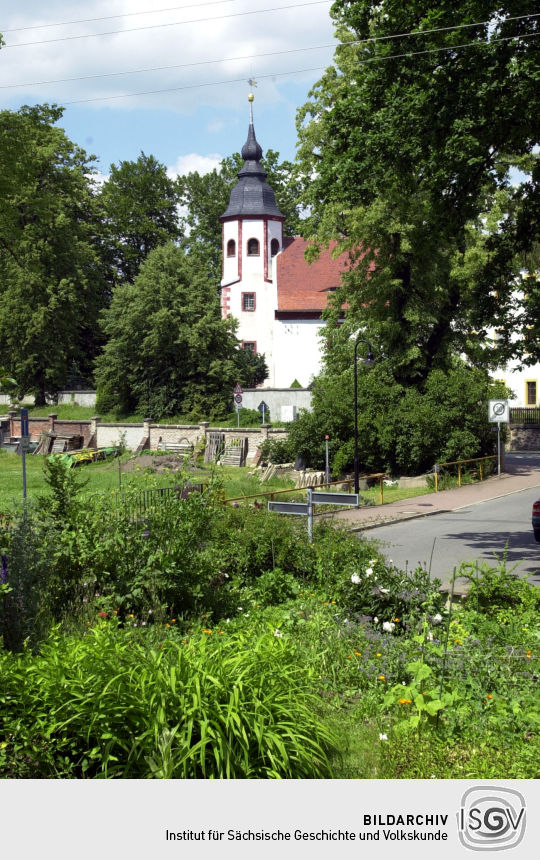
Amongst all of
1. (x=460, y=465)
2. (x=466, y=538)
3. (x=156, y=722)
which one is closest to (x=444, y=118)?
(x=466, y=538)

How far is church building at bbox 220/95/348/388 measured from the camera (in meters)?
64.4

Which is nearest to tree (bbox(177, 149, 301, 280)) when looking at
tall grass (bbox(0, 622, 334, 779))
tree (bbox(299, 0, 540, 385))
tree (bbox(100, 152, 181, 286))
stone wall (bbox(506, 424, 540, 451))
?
tree (bbox(100, 152, 181, 286))

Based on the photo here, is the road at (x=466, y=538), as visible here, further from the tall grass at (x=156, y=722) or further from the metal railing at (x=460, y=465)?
the tall grass at (x=156, y=722)

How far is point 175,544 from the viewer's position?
8.94 metres

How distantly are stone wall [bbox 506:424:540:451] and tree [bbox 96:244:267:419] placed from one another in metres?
15.8

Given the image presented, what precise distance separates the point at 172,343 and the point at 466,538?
33.9 m

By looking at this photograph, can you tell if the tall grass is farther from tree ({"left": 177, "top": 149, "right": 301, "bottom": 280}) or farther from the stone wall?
tree ({"left": 177, "top": 149, "right": 301, "bottom": 280})

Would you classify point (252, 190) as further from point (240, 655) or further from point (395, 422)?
point (240, 655)

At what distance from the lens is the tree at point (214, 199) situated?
240 feet

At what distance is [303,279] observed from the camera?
65.9 meters

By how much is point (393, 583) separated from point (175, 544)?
7.38ft
